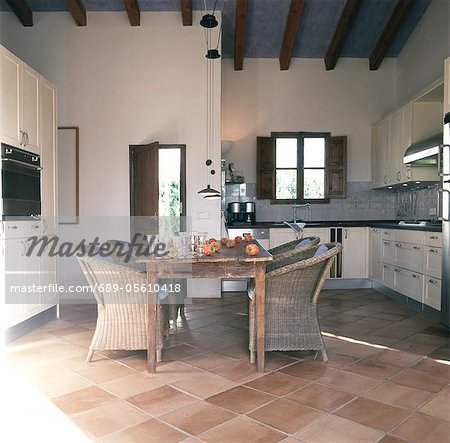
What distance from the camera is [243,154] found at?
689cm

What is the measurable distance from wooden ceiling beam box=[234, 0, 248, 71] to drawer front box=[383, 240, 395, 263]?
3386 mm

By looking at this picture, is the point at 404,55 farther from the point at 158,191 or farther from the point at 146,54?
the point at 158,191

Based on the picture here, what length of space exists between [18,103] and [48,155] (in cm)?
74

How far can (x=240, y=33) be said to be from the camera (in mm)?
6082

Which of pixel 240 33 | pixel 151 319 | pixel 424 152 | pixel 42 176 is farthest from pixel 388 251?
pixel 42 176

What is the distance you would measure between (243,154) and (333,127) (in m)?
1.49

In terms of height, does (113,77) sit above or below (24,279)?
above

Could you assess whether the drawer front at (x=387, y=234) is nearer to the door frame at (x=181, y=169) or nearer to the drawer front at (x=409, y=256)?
the drawer front at (x=409, y=256)

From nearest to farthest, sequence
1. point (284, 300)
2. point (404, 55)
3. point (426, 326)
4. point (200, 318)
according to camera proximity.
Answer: point (284, 300)
point (426, 326)
point (200, 318)
point (404, 55)

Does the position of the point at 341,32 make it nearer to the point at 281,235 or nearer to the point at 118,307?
the point at 281,235

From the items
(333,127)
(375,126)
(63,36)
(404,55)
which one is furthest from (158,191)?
(404,55)

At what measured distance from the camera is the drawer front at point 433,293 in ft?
14.0

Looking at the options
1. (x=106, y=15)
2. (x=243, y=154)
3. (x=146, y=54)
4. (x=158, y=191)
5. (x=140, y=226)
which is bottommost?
(x=140, y=226)

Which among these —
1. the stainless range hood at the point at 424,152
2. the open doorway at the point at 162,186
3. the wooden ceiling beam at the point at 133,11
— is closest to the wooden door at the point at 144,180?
the open doorway at the point at 162,186
